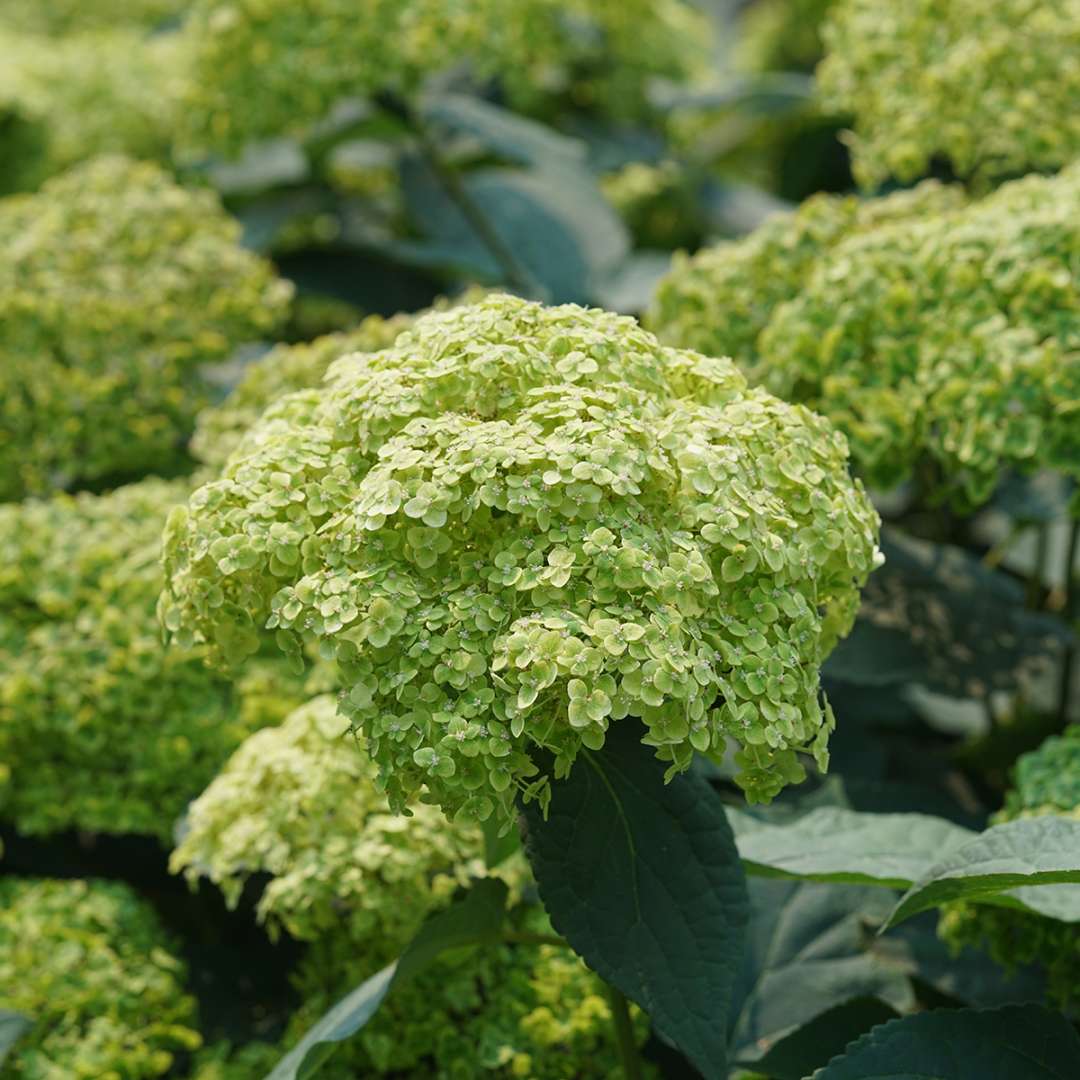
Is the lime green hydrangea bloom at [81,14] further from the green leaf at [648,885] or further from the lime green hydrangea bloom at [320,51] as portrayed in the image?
the green leaf at [648,885]

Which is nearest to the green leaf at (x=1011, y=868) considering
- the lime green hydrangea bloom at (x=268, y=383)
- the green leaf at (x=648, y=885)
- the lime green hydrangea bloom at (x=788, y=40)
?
the green leaf at (x=648, y=885)

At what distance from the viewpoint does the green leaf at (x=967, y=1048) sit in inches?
49.9

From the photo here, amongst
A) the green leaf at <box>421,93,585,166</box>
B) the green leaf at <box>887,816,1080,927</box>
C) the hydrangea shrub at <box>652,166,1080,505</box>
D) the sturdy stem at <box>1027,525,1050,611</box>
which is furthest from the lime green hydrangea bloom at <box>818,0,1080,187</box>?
the green leaf at <box>887,816,1080,927</box>

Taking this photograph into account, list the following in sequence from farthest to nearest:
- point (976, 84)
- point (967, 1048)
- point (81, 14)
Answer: point (81, 14) → point (976, 84) → point (967, 1048)

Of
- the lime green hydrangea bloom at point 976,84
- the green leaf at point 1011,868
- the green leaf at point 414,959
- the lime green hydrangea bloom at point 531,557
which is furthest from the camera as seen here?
the lime green hydrangea bloom at point 976,84

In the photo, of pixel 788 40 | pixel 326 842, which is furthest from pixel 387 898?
pixel 788 40

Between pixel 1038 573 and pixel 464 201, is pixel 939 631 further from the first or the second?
pixel 464 201

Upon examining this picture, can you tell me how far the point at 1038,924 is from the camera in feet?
5.06

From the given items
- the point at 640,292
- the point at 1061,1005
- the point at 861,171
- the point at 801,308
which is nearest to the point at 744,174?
the point at 640,292

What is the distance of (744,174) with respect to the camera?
13.1ft

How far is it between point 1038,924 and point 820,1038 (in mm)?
272

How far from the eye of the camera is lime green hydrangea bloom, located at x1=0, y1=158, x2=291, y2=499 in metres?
2.26

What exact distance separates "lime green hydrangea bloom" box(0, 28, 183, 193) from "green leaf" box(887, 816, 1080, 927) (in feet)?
9.54

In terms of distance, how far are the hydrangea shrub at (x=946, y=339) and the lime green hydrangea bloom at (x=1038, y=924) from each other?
0.33 m
